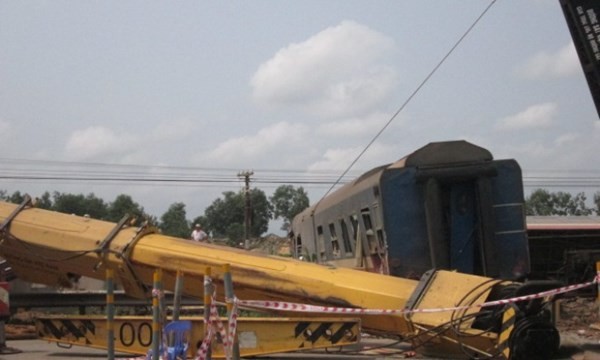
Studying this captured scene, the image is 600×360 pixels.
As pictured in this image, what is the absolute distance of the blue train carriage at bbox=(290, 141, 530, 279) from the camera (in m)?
11.5

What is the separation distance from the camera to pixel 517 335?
8.68 metres

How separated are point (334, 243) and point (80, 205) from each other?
8394 centimetres

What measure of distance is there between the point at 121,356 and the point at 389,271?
3835 millimetres

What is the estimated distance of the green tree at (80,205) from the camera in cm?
9299

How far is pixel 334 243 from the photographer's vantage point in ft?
53.8

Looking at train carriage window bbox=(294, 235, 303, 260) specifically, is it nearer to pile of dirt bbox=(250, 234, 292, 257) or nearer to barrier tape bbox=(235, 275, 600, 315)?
pile of dirt bbox=(250, 234, 292, 257)

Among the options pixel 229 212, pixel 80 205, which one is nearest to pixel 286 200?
pixel 229 212

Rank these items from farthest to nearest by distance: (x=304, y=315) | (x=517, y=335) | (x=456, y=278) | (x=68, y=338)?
(x=68, y=338) → (x=304, y=315) → (x=456, y=278) → (x=517, y=335)

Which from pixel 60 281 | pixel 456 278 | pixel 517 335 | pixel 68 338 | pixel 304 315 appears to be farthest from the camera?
pixel 60 281

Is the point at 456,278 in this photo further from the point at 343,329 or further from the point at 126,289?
the point at 126,289

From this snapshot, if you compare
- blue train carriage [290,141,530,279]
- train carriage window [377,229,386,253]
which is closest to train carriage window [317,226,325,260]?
train carriage window [377,229,386,253]

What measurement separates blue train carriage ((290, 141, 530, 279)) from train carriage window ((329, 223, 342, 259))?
3.95m

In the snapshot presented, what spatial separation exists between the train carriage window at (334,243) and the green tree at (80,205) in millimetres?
77863

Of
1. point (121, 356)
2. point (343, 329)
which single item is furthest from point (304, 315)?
point (121, 356)
